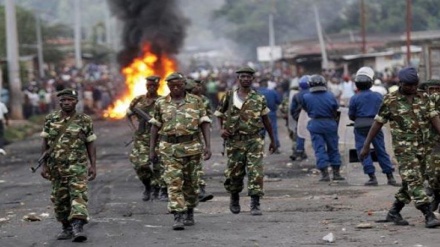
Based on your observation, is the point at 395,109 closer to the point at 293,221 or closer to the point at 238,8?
the point at 293,221

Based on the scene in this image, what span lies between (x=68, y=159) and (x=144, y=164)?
357cm

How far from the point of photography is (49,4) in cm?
12069

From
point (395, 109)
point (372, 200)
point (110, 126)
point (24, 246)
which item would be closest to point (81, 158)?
point (24, 246)

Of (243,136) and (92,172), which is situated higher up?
(243,136)

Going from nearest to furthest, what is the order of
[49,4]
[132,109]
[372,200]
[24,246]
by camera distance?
[24,246] → [372,200] → [132,109] → [49,4]

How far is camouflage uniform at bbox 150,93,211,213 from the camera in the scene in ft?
35.9

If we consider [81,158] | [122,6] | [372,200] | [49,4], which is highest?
[49,4]

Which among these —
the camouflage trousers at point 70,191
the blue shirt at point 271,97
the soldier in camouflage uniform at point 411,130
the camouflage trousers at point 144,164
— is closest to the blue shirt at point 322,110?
the camouflage trousers at point 144,164

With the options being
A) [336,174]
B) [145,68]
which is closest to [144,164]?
[336,174]

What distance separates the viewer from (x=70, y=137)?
1038 cm

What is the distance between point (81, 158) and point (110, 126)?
993 inches

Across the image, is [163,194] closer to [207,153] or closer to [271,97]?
[207,153]

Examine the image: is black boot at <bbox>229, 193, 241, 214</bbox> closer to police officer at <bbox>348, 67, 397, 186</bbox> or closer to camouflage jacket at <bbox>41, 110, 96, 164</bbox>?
camouflage jacket at <bbox>41, 110, 96, 164</bbox>

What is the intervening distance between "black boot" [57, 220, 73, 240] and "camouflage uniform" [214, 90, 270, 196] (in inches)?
88.1
